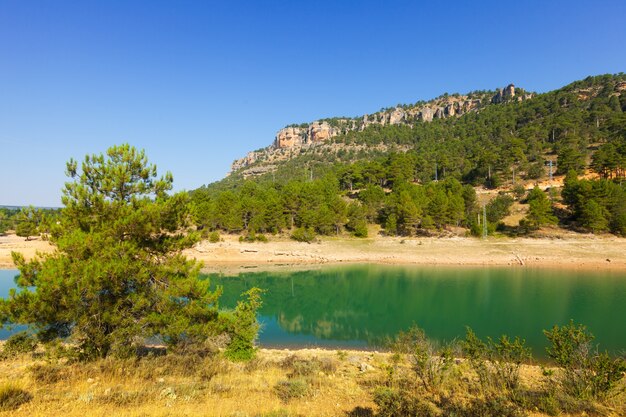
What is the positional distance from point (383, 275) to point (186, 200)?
3078 centimetres

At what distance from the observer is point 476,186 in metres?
68.1

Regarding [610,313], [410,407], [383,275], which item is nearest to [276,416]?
[410,407]

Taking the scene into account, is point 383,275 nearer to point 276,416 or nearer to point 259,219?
point 259,219

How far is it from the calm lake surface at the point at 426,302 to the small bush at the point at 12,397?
12466 mm

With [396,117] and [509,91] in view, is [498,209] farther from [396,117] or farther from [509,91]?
[396,117]

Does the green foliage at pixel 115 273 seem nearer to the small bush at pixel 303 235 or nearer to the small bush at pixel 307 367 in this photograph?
the small bush at pixel 307 367

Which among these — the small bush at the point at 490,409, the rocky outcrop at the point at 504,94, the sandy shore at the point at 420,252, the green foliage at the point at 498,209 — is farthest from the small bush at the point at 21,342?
the rocky outcrop at the point at 504,94

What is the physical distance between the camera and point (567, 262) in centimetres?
4022

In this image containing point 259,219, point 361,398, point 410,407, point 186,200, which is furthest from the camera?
point 259,219

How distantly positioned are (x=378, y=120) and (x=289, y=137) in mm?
48435

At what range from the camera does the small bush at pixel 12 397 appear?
249 inches

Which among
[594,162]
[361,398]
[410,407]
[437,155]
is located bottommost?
[361,398]

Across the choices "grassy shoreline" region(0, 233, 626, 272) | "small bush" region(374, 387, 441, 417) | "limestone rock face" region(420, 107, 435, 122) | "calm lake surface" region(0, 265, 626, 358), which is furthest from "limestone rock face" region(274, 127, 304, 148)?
"small bush" region(374, 387, 441, 417)

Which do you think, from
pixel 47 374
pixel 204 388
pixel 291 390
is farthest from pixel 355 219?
pixel 47 374
